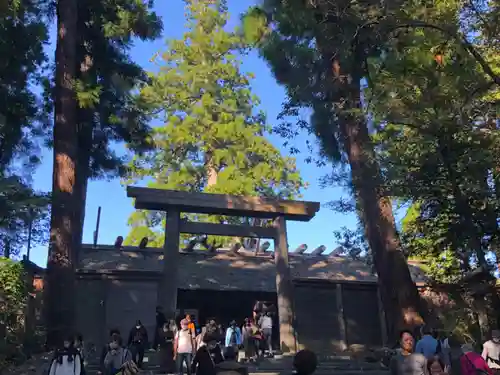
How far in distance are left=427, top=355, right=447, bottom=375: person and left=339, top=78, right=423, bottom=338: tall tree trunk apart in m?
6.02

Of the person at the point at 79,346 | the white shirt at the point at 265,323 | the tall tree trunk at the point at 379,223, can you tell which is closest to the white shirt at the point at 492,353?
the tall tree trunk at the point at 379,223

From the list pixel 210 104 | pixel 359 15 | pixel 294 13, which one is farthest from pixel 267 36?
pixel 210 104

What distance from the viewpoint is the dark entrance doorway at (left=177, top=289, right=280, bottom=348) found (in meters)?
19.8

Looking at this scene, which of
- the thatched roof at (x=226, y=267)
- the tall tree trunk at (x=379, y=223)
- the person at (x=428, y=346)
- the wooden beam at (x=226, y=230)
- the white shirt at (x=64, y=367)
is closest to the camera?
the white shirt at (x=64, y=367)

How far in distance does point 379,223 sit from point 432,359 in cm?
757

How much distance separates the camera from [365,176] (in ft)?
37.7

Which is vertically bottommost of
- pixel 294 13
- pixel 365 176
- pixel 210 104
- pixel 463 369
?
pixel 463 369

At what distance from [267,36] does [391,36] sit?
5.42m

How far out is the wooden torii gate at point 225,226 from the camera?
1609cm

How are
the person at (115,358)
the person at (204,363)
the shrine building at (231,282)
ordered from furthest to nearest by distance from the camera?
the shrine building at (231,282), the person at (115,358), the person at (204,363)

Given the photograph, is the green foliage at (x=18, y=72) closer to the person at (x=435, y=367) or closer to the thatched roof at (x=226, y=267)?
the thatched roof at (x=226, y=267)

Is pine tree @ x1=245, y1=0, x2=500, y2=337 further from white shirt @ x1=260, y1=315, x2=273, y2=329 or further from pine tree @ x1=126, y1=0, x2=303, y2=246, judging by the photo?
pine tree @ x1=126, y1=0, x2=303, y2=246

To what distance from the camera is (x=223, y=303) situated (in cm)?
2014

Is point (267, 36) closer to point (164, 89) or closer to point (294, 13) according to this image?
point (294, 13)
